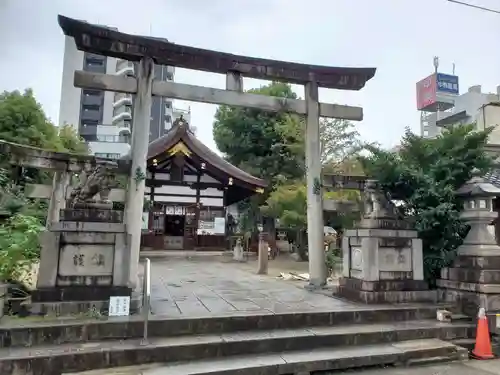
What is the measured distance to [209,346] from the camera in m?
4.84

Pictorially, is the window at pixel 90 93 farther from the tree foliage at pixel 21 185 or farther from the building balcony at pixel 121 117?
the tree foliage at pixel 21 185

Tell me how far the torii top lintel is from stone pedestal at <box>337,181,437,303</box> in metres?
2.93

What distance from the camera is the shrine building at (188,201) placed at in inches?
788

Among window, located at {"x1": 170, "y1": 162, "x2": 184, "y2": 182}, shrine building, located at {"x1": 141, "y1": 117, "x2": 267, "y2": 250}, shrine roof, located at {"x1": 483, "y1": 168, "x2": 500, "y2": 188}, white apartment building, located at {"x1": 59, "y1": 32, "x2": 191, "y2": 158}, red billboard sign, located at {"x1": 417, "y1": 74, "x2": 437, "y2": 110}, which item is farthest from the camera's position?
white apartment building, located at {"x1": 59, "y1": 32, "x2": 191, "y2": 158}

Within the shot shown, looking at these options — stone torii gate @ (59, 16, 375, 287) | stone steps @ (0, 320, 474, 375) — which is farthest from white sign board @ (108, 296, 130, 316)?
stone torii gate @ (59, 16, 375, 287)

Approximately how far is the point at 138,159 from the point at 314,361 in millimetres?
4607

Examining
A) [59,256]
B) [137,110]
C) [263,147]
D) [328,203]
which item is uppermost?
[263,147]

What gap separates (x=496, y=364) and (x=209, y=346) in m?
4.10

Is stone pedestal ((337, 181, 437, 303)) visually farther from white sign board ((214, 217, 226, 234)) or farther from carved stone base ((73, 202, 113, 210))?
white sign board ((214, 217, 226, 234))

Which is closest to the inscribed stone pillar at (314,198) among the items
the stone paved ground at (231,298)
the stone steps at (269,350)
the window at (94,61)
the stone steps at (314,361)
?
the stone paved ground at (231,298)

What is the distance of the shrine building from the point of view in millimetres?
20016

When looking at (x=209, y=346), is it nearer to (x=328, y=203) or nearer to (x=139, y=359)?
(x=139, y=359)

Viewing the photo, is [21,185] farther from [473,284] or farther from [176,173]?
[473,284]

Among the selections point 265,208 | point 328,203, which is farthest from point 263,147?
point 328,203
